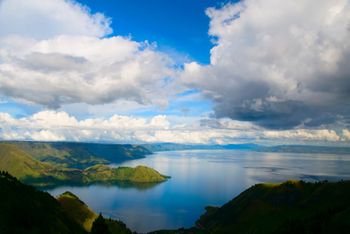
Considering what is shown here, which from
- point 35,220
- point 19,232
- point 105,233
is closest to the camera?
point 19,232

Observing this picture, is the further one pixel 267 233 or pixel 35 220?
pixel 267 233

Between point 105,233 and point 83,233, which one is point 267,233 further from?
point 105,233

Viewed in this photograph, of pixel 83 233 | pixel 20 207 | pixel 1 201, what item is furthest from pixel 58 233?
pixel 83 233

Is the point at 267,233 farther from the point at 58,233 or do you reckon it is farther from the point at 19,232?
the point at 19,232

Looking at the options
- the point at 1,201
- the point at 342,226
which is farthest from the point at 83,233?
the point at 342,226

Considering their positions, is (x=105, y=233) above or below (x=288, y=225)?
above

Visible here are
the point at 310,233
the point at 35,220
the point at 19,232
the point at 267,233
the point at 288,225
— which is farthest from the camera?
the point at 267,233

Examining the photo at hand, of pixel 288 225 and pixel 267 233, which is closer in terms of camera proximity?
pixel 288 225

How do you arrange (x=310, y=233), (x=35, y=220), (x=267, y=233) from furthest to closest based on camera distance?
(x=267, y=233) → (x=310, y=233) → (x=35, y=220)

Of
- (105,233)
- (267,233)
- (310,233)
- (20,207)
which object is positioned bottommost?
(267,233)
